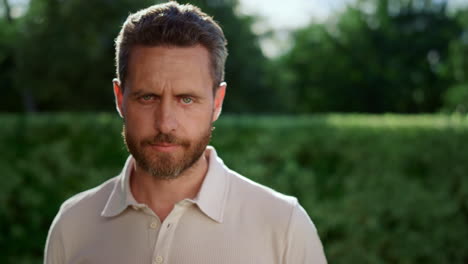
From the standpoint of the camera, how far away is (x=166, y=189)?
7.53ft

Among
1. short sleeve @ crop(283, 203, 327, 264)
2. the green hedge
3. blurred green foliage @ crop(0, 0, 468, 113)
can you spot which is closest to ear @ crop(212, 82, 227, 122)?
short sleeve @ crop(283, 203, 327, 264)

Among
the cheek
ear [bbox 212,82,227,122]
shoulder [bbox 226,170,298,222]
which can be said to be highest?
ear [bbox 212,82,227,122]

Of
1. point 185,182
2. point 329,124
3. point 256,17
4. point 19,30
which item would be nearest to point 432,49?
point 256,17

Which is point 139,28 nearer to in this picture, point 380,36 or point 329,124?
point 329,124

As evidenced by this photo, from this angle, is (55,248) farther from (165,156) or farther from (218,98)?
(218,98)

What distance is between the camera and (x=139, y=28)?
7.28 ft

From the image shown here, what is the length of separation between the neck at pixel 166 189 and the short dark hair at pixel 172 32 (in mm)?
374

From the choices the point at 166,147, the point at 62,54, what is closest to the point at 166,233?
the point at 166,147

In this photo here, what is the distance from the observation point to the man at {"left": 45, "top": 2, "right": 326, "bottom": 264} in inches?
84.9

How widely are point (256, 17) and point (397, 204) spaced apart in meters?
18.9

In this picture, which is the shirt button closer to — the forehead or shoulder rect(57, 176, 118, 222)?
shoulder rect(57, 176, 118, 222)

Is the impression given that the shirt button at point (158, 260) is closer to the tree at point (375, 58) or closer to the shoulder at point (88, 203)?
the shoulder at point (88, 203)

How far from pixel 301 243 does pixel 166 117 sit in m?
0.71

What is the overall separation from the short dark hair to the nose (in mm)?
228
